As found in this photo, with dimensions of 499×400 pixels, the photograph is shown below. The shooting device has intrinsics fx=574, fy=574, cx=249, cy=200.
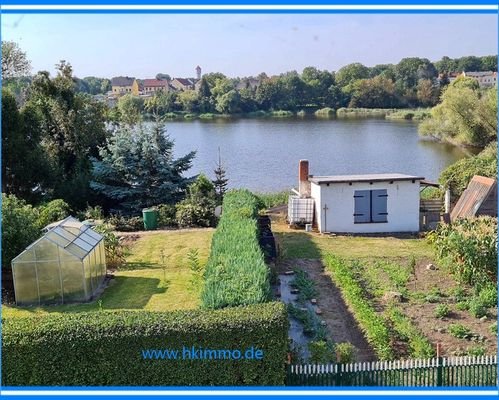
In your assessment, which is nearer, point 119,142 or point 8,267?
point 8,267

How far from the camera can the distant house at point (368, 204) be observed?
64.4ft

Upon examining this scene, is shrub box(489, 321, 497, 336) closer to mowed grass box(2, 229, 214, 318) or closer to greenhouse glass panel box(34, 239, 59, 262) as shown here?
mowed grass box(2, 229, 214, 318)

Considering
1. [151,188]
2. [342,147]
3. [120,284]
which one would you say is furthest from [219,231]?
[342,147]

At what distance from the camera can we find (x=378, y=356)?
32.0 ft

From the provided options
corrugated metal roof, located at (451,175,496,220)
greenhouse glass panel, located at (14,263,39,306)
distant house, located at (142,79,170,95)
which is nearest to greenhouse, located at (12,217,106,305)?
greenhouse glass panel, located at (14,263,39,306)

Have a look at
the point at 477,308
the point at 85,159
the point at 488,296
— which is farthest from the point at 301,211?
the point at 85,159

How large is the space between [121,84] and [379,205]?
81.5 metres

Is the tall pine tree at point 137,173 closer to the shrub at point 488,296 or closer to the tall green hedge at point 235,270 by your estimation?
the tall green hedge at point 235,270

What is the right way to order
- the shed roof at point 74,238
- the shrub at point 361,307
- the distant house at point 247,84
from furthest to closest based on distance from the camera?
the distant house at point 247,84 < the shed roof at point 74,238 < the shrub at point 361,307

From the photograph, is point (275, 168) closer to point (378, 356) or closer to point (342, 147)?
point (342, 147)

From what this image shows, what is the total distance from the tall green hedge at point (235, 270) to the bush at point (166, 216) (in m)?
7.04

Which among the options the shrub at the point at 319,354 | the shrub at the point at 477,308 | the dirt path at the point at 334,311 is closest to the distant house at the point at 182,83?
the dirt path at the point at 334,311

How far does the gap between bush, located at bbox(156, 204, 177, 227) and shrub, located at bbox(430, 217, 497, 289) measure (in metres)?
9.99
